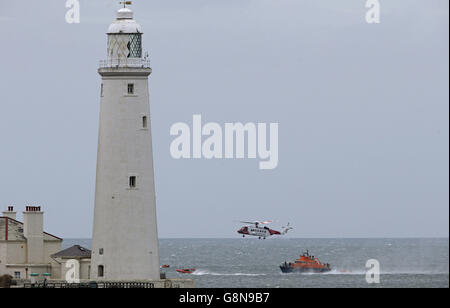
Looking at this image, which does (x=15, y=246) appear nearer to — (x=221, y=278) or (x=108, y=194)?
(x=108, y=194)

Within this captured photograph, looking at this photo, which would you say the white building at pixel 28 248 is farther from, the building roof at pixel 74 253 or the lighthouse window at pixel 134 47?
the lighthouse window at pixel 134 47

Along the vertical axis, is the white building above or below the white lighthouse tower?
below

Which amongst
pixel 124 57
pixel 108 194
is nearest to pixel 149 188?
pixel 108 194

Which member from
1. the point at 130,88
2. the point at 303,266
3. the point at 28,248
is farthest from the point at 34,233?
the point at 303,266

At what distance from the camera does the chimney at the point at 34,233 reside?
7150 cm

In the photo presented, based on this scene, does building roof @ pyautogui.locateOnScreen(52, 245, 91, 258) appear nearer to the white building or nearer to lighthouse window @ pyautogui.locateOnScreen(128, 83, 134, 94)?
the white building

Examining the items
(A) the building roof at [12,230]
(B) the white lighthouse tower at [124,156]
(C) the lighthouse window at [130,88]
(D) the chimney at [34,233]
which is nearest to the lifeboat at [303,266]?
(A) the building roof at [12,230]

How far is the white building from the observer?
70.8 m

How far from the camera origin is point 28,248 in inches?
2815

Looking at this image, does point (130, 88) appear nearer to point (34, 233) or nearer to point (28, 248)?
point (34, 233)

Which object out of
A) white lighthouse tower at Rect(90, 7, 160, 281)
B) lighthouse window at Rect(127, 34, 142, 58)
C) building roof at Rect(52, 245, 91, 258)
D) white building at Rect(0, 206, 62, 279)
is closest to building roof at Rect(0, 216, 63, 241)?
white building at Rect(0, 206, 62, 279)

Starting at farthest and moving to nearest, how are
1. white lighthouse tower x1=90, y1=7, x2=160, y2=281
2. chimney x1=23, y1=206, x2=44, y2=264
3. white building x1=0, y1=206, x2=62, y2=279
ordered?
chimney x1=23, y1=206, x2=44, y2=264, white building x1=0, y1=206, x2=62, y2=279, white lighthouse tower x1=90, y1=7, x2=160, y2=281

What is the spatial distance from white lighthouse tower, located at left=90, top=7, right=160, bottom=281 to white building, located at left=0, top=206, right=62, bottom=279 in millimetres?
5788

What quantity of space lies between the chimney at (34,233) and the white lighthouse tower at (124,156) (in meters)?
6.24
